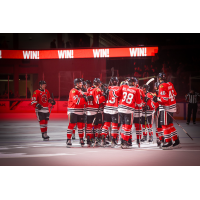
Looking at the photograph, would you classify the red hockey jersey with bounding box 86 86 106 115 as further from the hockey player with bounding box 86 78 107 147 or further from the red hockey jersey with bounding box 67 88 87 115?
the red hockey jersey with bounding box 67 88 87 115

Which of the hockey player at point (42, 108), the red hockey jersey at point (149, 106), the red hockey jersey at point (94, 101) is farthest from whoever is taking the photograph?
the hockey player at point (42, 108)

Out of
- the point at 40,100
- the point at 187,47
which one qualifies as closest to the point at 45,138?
the point at 40,100

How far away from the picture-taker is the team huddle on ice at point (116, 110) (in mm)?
6566

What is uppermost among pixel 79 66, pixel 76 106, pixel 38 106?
pixel 79 66

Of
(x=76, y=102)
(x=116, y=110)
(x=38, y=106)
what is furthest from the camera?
Result: (x=38, y=106)

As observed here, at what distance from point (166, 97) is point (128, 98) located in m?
0.86

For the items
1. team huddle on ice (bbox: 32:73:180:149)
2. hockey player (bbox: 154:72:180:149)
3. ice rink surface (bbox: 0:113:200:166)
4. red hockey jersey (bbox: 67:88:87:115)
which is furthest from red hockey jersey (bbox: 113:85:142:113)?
ice rink surface (bbox: 0:113:200:166)

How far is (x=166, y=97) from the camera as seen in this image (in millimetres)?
6492

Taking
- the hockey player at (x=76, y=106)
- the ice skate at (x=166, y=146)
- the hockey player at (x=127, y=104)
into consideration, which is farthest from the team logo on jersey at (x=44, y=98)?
the ice skate at (x=166, y=146)

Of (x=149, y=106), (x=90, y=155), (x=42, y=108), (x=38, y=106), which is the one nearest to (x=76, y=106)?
(x=90, y=155)

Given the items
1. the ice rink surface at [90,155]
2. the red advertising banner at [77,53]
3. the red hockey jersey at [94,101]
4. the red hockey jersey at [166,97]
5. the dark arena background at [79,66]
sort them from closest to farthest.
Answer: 1. the ice rink surface at [90,155]
2. the red hockey jersey at [166,97]
3. the red hockey jersey at [94,101]
4. the dark arena background at [79,66]
5. the red advertising banner at [77,53]

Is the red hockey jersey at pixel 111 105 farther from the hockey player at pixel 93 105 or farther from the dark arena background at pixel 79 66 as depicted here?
the dark arena background at pixel 79 66

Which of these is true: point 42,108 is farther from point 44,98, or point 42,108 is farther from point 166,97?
point 166,97

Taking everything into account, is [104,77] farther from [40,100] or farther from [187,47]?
[40,100]
